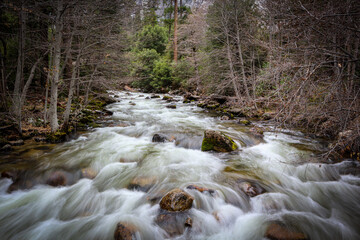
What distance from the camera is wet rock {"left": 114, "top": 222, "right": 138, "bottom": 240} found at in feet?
9.16

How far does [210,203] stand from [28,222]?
3.49 metres

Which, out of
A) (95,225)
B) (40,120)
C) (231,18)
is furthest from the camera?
(231,18)

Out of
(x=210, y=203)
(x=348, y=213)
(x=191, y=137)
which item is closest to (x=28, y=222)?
(x=210, y=203)

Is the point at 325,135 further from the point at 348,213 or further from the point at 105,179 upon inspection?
the point at 105,179

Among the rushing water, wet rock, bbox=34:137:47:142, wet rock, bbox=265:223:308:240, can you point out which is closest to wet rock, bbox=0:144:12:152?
the rushing water

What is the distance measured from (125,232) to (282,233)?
8.04 ft

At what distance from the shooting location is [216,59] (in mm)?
12898

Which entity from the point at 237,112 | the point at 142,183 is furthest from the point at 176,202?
the point at 237,112

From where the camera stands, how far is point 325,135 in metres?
7.26

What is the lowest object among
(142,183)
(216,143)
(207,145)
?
(142,183)

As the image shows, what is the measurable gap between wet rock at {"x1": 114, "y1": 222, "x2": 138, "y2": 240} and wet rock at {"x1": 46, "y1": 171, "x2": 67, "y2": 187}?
2345mm

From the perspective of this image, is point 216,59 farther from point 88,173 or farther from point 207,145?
point 88,173

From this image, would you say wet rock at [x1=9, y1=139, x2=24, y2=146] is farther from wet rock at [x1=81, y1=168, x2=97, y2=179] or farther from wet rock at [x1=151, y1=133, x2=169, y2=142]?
wet rock at [x1=151, y1=133, x2=169, y2=142]

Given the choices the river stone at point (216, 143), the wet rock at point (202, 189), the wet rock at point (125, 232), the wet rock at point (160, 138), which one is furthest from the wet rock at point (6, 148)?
the river stone at point (216, 143)
